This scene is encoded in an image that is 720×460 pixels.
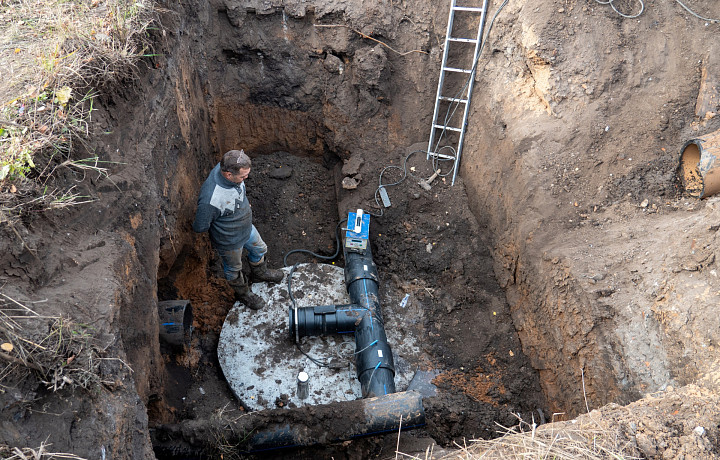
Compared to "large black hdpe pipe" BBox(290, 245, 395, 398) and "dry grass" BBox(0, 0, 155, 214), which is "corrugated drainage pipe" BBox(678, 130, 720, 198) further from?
"dry grass" BBox(0, 0, 155, 214)

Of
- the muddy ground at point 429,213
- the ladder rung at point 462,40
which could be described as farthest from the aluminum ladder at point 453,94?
the muddy ground at point 429,213

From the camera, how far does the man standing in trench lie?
4055 mm

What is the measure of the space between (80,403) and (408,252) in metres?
3.92

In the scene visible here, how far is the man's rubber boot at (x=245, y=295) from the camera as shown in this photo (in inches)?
198

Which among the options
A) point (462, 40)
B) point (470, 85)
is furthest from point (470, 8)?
point (470, 85)

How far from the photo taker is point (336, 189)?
6.46 meters

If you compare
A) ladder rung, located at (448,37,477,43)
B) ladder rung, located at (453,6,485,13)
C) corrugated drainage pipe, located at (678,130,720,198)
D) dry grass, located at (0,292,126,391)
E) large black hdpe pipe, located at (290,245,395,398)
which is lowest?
large black hdpe pipe, located at (290,245,395,398)

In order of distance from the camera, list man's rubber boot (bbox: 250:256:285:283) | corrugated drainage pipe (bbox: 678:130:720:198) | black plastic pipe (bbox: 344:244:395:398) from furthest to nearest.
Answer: man's rubber boot (bbox: 250:256:285:283) < black plastic pipe (bbox: 344:244:395:398) < corrugated drainage pipe (bbox: 678:130:720:198)

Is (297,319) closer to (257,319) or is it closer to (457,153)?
(257,319)

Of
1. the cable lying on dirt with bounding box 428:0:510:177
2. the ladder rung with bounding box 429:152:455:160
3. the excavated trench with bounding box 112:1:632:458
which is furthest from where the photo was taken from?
the ladder rung with bounding box 429:152:455:160

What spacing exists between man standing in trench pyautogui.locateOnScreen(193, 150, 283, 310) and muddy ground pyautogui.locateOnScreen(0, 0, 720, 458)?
295mm

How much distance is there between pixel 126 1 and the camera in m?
4.24

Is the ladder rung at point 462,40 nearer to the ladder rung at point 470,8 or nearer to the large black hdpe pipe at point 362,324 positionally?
the ladder rung at point 470,8

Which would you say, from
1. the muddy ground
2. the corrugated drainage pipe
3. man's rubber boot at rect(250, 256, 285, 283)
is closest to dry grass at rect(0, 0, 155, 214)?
the muddy ground
